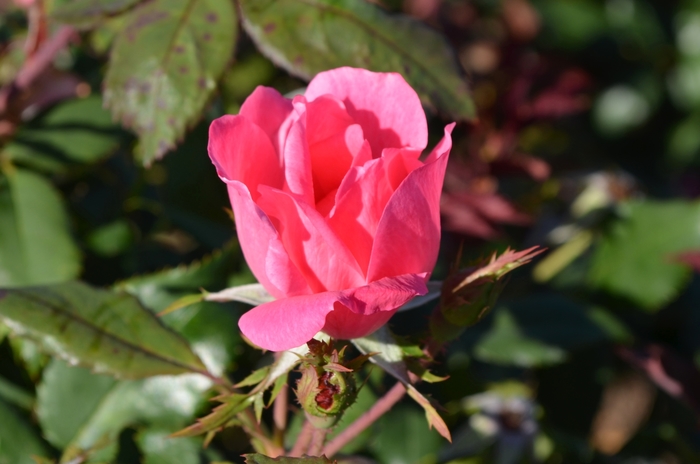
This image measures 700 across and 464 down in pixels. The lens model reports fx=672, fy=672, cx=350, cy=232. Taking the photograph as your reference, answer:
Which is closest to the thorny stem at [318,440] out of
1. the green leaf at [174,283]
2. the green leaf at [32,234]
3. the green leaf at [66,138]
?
the green leaf at [174,283]

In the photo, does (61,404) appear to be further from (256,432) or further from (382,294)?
(382,294)

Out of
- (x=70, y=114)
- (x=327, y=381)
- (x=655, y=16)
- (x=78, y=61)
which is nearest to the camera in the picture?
(x=327, y=381)

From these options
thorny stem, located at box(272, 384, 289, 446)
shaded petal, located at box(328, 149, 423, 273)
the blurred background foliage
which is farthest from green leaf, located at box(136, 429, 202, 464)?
shaded petal, located at box(328, 149, 423, 273)

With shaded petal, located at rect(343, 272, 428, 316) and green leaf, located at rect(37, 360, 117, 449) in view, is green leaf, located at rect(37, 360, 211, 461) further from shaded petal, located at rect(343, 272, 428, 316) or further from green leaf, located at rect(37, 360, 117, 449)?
shaded petal, located at rect(343, 272, 428, 316)

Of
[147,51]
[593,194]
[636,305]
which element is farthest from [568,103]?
[147,51]

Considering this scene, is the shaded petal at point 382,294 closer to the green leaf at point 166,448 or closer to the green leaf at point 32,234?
the green leaf at point 166,448

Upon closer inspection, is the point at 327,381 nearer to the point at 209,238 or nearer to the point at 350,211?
the point at 350,211
